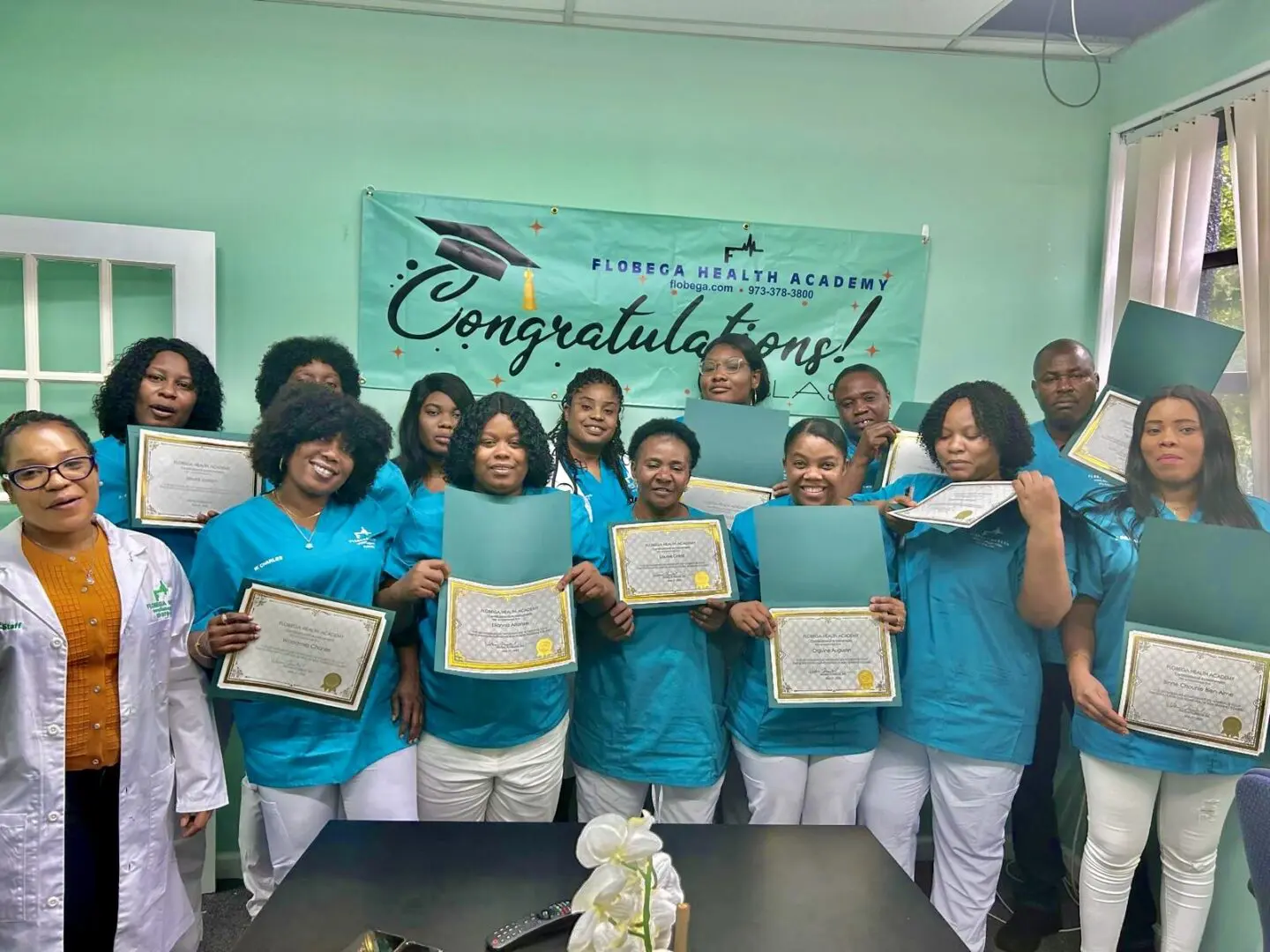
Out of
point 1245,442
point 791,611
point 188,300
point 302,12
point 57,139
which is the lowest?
point 791,611

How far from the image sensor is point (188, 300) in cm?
268

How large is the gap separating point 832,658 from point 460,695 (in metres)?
0.88

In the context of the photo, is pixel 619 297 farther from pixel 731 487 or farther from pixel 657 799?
pixel 657 799

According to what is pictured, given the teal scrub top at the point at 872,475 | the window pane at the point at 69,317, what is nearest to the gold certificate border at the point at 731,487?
the teal scrub top at the point at 872,475

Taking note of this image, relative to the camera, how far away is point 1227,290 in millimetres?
2695

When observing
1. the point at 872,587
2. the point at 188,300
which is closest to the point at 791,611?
the point at 872,587

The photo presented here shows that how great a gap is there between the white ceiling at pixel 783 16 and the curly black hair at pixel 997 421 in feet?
5.05

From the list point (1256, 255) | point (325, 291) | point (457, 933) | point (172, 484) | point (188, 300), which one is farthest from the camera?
point (325, 291)

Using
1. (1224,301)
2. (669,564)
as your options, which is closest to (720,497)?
(669,564)

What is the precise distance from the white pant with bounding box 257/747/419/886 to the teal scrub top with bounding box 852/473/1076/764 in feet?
4.19

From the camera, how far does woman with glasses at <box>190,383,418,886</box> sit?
5.57 ft

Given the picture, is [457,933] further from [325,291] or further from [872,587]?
[325,291]

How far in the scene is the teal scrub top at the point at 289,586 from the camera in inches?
66.5

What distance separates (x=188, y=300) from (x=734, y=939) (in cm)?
258
